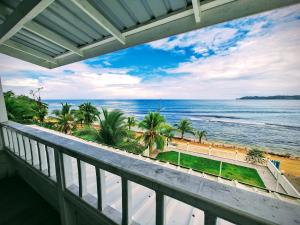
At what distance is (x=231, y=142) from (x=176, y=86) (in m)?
45.8

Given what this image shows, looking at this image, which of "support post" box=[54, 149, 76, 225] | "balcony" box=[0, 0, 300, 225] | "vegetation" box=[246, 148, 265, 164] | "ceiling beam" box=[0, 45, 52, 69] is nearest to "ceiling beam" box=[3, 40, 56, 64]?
"balcony" box=[0, 0, 300, 225]

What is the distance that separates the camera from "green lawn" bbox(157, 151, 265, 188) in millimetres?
11600

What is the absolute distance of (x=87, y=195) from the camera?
4.10 feet

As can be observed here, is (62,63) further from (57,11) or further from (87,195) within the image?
(87,195)

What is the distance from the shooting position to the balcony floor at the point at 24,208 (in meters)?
1.82

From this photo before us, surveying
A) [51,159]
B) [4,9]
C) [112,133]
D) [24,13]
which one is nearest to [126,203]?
[51,159]

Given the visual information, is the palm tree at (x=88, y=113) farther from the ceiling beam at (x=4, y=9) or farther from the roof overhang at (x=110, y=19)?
the ceiling beam at (x=4, y=9)

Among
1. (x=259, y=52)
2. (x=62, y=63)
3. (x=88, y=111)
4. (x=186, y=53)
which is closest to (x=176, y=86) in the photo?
(x=186, y=53)

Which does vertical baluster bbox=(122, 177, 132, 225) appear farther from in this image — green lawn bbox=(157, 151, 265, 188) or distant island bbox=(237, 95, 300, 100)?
distant island bbox=(237, 95, 300, 100)

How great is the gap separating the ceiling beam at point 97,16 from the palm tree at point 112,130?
302 inches

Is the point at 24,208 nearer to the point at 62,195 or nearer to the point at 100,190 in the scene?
the point at 62,195

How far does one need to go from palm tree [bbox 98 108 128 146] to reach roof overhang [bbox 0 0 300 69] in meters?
6.97

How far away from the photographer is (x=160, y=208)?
759 millimetres

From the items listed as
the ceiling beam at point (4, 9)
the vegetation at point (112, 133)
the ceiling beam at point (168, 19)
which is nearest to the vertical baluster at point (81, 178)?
the ceiling beam at point (168, 19)
